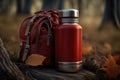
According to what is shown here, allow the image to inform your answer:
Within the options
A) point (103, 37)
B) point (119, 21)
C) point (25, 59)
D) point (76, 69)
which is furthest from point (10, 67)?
point (119, 21)

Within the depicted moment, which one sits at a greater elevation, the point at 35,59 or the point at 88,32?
the point at 35,59

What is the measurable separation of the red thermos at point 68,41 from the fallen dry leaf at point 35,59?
0.52 ft

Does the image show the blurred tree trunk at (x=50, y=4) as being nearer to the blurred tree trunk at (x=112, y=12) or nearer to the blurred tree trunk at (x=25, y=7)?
the blurred tree trunk at (x=112, y=12)

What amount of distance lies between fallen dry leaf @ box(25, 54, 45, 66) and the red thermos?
16cm

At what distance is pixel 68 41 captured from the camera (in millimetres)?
2318

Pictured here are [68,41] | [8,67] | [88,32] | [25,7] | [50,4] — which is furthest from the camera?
[25,7]

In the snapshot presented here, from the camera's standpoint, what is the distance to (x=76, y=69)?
7.77 feet

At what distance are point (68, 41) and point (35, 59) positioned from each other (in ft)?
1.09

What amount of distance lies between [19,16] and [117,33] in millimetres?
2985

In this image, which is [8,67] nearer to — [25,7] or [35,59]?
[35,59]

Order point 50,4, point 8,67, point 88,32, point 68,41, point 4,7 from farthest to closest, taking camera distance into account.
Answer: point 4,7 < point 88,32 < point 50,4 < point 68,41 < point 8,67

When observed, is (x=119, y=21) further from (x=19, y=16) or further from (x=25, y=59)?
(x=25, y=59)

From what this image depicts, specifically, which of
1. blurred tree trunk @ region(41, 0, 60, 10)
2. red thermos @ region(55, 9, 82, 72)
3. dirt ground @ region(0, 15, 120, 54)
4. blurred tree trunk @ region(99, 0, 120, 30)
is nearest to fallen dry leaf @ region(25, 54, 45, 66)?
red thermos @ region(55, 9, 82, 72)

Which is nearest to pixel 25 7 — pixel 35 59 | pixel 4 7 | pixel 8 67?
pixel 4 7
